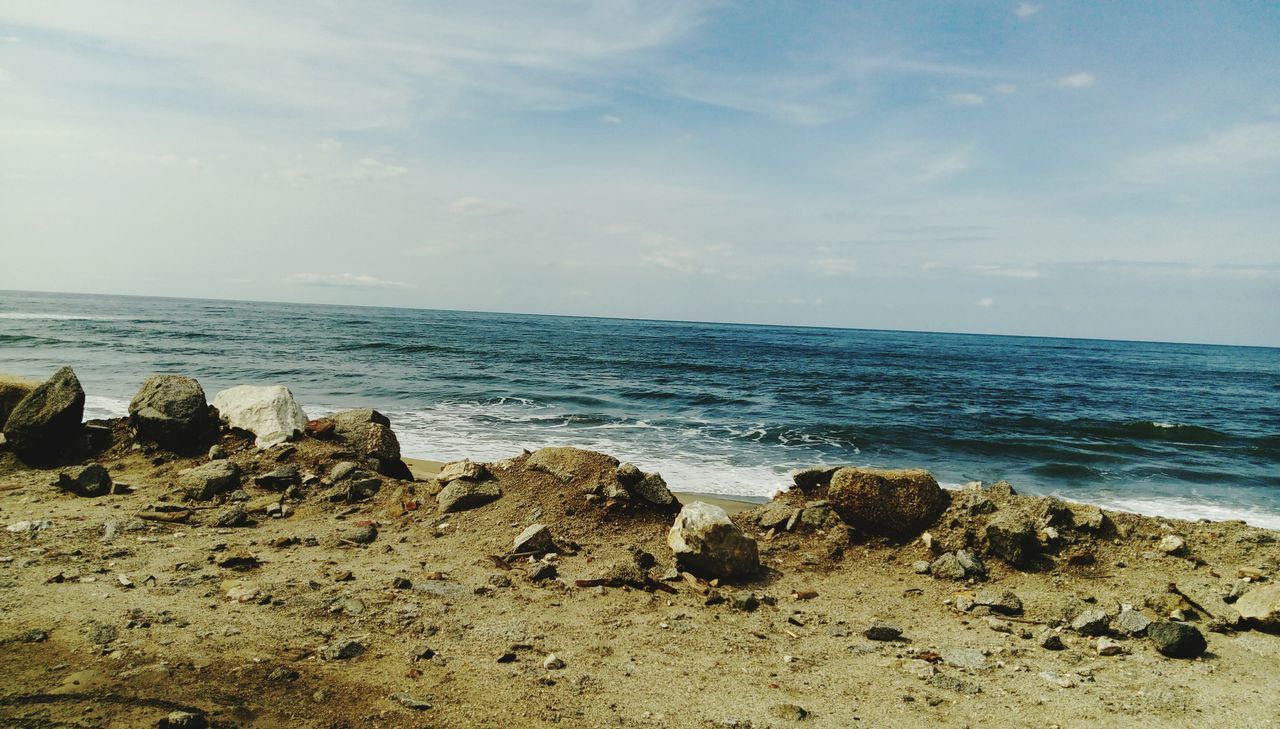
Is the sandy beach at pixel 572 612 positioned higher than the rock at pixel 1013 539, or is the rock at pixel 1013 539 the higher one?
the rock at pixel 1013 539

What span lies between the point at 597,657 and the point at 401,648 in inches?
48.8

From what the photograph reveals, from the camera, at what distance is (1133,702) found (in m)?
3.59

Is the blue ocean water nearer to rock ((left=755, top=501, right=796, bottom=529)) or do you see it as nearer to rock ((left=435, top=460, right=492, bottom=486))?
rock ((left=755, top=501, right=796, bottom=529))

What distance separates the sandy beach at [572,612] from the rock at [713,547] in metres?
0.15

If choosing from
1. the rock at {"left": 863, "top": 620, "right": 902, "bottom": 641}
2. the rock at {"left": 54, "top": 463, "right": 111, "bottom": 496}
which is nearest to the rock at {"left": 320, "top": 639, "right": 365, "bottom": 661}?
the rock at {"left": 863, "top": 620, "right": 902, "bottom": 641}

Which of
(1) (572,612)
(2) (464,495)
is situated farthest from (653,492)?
(1) (572,612)

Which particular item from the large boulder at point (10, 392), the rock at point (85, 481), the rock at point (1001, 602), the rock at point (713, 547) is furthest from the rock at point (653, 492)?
the large boulder at point (10, 392)

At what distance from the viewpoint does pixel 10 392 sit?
8.00 m

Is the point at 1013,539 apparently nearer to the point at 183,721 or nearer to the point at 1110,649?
the point at 1110,649

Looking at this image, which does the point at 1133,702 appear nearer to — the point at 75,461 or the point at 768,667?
the point at 768,667

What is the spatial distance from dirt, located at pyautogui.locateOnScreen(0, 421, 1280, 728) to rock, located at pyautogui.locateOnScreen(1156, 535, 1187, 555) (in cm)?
6

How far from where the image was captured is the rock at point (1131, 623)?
432cm

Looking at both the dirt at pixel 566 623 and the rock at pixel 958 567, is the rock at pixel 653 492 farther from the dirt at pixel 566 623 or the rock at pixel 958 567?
the rock at pixel 958 567

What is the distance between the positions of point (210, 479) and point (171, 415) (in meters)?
1.68
